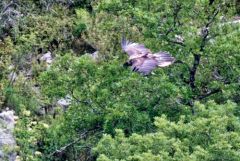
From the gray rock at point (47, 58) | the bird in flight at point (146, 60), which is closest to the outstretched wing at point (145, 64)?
the bird in flight at point (146, 60)

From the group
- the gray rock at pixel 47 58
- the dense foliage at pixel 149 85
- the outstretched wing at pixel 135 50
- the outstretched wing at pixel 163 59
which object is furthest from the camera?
the gray rock at pixel 47 58

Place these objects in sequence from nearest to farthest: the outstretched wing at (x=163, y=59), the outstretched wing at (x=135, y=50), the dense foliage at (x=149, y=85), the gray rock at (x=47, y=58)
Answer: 1. the dense foliage at (x=149, y=85)
2. the outstretched wing at (x=163, y=59)
3. the outstretched wing at (x=135, y=50)
4. the gray rock at (x=47, y=58)

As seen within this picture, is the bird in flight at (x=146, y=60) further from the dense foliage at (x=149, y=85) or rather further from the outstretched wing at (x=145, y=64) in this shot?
the dense foliage at (x=149, y=85)

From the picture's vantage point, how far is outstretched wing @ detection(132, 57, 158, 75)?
26.7 feet

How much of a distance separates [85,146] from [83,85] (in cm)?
84

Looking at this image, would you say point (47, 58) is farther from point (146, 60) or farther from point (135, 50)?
point (146, 60)

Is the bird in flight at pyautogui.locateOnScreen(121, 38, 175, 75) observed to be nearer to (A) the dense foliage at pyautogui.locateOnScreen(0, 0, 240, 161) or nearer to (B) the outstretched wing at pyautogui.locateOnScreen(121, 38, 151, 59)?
(B) the outstretched wing at pyautogui.locateOnScreen(121, 38, 151, 59)

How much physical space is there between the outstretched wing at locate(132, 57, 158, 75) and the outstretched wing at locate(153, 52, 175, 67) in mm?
44

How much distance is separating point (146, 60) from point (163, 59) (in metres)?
0.20

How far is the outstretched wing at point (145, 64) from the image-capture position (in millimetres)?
8125

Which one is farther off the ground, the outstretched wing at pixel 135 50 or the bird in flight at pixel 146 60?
the outstretched wing at pixel 135 50

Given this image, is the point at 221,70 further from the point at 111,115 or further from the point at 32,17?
the point at 32,17

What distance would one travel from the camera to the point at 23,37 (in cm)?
1305

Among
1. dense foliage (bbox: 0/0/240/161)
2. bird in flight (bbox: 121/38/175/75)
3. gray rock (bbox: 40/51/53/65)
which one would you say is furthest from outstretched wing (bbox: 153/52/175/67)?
gray rock (bbox: 40/51/53/65)
